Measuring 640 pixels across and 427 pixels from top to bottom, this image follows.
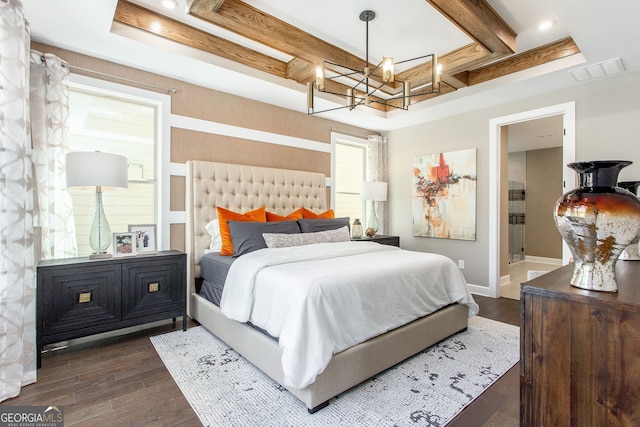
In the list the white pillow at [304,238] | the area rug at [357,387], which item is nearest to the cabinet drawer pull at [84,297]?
the area rug at [357,387]

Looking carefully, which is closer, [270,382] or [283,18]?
[270,382]

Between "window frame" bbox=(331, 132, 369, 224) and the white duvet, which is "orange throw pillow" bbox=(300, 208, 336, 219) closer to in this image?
"window frame" bbox=(331, 132, 369, 224)

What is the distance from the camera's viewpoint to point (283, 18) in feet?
9.27

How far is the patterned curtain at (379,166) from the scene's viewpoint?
5.40m

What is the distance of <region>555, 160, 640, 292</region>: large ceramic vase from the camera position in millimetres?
933

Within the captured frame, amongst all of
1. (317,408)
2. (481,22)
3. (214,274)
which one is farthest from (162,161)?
(481,22)

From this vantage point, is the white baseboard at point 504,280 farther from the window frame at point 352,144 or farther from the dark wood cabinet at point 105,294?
the dark wood cabinet at point 105,294

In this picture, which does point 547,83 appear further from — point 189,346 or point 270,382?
point 189,346

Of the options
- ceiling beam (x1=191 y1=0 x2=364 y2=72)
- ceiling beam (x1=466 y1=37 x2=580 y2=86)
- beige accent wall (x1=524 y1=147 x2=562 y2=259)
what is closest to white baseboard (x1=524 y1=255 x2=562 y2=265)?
beige accent wall (x1=524 y1=147 x2=562 y2=259)

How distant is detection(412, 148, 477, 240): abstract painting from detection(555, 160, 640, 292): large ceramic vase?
12.0 ft

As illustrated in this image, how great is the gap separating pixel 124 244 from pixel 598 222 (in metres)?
3.29

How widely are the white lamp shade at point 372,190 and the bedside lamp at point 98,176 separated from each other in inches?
127

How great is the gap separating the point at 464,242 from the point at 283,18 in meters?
3.68

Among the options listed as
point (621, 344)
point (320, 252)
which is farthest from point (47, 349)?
point (621, 344)
